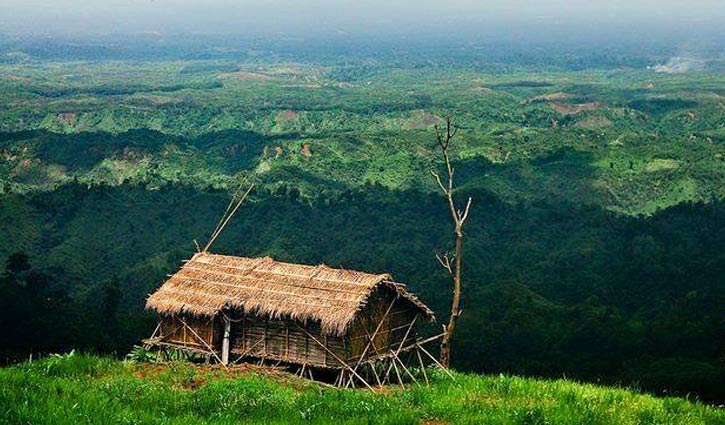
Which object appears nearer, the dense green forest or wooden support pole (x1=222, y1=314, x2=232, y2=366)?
wooden support pole (x1=222, y1=314, x2=232, y2=366)

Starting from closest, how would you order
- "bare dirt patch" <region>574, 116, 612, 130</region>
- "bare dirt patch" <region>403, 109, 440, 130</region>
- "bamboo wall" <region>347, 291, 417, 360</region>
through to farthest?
"bamboo wall" <region>347, 291, 417, 360</region>
"bare dirt patch" <region>403, 109, 440, 130</region>
"bare dirt patch" <region>574, 116, 612, 130</region>

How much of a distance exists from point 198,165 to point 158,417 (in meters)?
127

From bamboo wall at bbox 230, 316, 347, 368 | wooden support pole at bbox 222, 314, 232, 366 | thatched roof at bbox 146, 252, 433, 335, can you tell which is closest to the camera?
thatched roof at bbox 146, 252, 433, 335

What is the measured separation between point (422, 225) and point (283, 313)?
76766 millimetres

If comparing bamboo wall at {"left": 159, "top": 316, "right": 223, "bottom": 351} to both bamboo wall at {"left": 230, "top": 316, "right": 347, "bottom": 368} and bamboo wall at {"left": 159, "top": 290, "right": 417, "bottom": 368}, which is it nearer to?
bamboo wall at {"left": 159, "top": 290, "right": 417, "bottom": 368}

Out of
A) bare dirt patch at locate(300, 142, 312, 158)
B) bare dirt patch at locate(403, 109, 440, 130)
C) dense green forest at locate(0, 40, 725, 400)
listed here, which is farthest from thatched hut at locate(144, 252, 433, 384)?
bare dirt patch at locate(403, 109, 440, 130)

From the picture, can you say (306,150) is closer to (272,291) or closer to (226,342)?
(226,342)

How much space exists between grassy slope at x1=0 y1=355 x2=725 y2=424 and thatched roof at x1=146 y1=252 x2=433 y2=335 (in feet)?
16.3

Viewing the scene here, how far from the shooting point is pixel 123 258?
8525cm

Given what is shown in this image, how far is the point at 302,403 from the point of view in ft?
38.2

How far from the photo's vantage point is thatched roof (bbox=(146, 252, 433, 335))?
18.7m

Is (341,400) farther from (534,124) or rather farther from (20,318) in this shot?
(534,124)

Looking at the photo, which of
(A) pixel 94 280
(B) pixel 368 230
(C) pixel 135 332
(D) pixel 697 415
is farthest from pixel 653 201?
(D) pixel 697 415

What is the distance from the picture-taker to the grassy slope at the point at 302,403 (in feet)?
32.4
